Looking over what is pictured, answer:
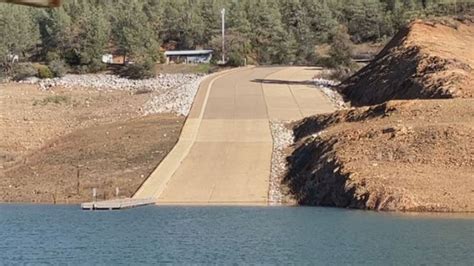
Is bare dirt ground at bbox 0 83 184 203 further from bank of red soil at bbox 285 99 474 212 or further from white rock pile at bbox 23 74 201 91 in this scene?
white rock pile at bbox 23 74 201 91

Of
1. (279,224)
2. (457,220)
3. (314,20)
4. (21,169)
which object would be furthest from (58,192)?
(314,20)

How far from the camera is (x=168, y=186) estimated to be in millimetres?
50250

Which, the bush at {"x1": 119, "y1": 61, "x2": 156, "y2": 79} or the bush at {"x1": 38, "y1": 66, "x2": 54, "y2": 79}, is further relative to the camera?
the bush at {"x1": 38, "y1": 66, "x2": 54, "y2": 79}

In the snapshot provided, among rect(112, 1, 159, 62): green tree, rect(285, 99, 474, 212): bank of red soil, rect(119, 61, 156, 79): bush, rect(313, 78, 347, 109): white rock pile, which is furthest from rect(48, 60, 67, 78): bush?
rect(285, 99, 474, 212): bank of red soil

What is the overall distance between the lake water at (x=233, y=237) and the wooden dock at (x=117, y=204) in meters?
1.70

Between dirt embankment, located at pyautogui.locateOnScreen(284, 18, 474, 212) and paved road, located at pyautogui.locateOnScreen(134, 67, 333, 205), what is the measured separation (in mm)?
2580

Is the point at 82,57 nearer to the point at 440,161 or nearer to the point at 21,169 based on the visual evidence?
the point at 21,169

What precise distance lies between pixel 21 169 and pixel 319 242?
30349 mm

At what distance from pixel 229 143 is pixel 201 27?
284 ft

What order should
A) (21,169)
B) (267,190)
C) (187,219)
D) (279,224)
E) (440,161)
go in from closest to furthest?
(279,224), (187,219), (440,161), (267,190), (21,169)

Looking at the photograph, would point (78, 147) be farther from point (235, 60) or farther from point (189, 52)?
point (189, 52)

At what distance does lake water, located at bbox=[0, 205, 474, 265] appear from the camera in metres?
26.7

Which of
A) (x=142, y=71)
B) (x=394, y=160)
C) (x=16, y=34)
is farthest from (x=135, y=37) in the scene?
(x=394, y=160)

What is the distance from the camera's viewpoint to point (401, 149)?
47281mm
